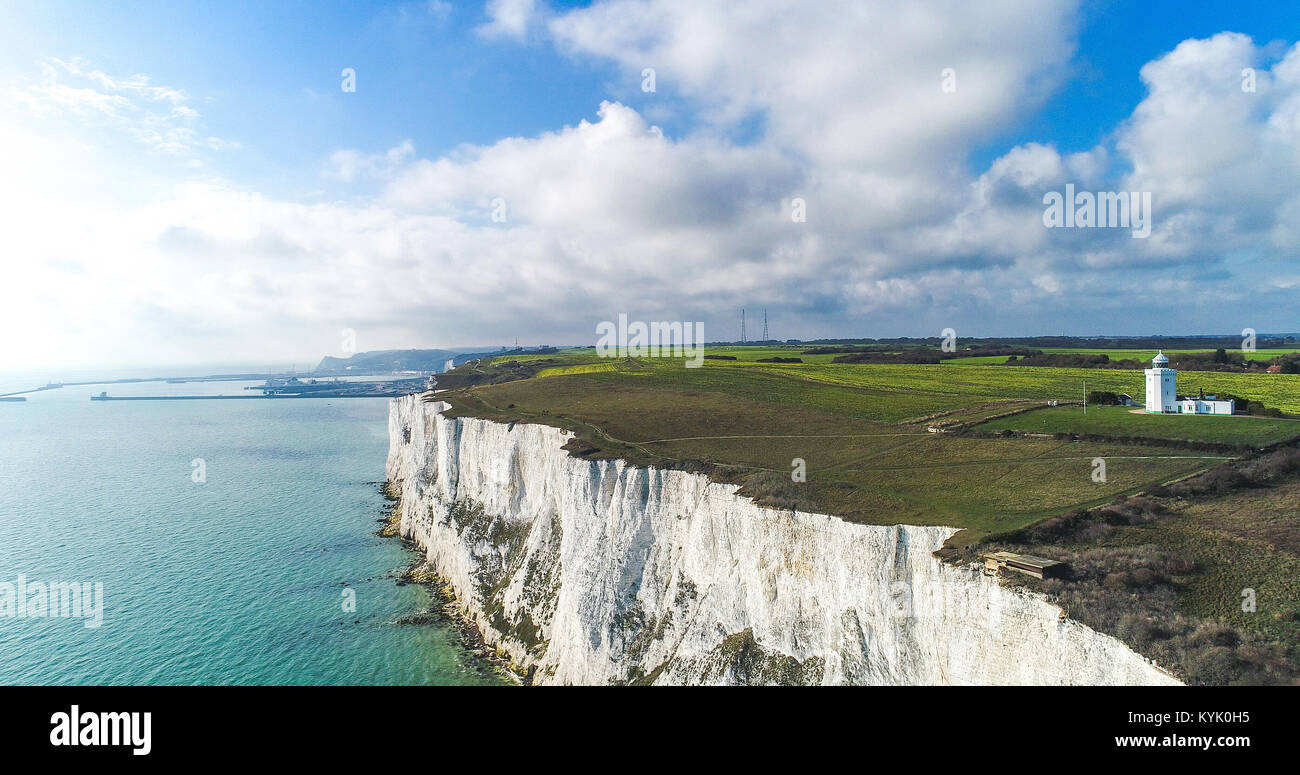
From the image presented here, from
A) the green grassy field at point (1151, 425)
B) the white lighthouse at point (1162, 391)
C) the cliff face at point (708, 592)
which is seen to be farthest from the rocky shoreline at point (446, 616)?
the white lighthouse at point (1162, 391)

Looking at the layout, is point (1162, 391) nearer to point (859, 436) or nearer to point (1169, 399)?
point (1169, 399)

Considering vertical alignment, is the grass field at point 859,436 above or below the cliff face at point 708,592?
above

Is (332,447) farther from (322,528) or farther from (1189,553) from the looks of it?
(1189,553)

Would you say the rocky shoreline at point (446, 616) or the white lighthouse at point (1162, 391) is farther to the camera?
the white lighthouse at point (1162, 391)

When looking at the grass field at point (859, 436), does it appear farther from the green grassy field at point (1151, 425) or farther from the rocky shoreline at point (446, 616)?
the rocky shoreline at point (446, 616)
